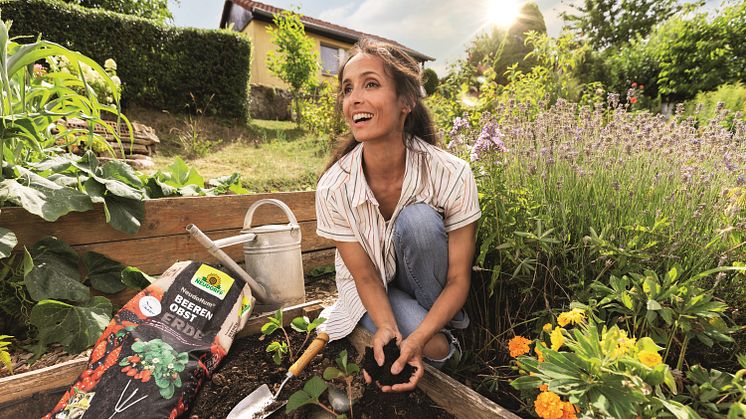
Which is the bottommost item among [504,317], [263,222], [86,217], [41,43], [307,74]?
[504,317]

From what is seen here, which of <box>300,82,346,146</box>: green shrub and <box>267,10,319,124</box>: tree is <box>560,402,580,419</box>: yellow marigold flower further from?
<box>267,10,319,124</box>: tree

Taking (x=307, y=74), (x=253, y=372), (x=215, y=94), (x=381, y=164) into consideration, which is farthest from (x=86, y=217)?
(x=307, y=74)

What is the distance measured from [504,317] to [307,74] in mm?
7979

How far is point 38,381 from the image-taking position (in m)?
1.16

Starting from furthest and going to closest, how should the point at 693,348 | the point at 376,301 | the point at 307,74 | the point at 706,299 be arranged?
the point at 307,74 < the point at 376,301 < the point at 693,348 < the point at 706,299

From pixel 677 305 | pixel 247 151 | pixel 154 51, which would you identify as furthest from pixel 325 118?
pixel 677 305

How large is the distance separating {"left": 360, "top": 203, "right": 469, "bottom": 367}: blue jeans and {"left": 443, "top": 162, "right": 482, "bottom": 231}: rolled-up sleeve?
0.05 metres

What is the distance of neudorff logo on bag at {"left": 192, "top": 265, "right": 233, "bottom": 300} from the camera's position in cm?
140

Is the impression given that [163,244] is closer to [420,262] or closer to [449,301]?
[420,262]

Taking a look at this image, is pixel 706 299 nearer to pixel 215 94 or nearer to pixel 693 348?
pixel 693 348

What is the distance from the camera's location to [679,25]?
8797mm

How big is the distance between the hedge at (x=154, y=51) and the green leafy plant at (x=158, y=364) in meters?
6.17

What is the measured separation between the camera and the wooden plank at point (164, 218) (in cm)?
148

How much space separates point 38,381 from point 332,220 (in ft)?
3.51
